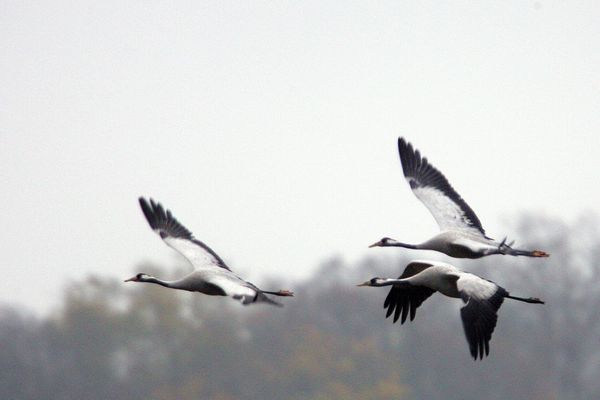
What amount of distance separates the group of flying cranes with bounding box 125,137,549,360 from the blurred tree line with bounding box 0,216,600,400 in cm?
2452

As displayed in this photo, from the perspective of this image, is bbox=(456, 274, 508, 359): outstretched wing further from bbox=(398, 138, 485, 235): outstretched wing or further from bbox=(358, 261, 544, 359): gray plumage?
bbox=(398, 138, 485, 235): outstretched wing

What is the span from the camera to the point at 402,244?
65.0 feet

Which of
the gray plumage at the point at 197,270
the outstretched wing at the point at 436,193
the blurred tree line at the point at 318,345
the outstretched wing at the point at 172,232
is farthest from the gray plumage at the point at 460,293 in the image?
the blurred tree line at the point at 318,345

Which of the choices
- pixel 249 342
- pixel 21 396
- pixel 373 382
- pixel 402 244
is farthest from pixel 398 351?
pixel 402 244

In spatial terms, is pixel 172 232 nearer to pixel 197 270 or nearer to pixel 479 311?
pixel 197 270

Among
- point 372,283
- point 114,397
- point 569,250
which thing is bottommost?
point 372,283

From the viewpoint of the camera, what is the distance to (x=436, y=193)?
21.0 m

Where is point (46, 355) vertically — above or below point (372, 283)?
above

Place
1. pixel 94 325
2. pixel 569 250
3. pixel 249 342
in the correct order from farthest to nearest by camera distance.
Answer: pixel 569 250
pixel 249 342
pixel 94 325

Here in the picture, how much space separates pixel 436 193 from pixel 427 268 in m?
2.10

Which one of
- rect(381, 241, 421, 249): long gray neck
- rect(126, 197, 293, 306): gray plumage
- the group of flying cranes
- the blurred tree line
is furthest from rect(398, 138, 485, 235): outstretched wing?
the blurred tree line

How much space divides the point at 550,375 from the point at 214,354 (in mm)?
16163

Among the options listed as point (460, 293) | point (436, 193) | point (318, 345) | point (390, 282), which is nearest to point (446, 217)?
point (436, 193)

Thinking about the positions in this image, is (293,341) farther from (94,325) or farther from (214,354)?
(94,325)
